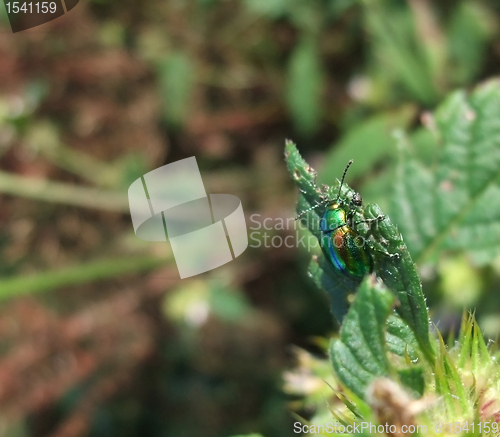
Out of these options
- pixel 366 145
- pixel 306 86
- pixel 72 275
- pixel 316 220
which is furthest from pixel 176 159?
pixel 316 220

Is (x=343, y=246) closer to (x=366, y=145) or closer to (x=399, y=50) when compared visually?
(x=366, y=145)

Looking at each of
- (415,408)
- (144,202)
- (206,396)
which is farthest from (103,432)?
(415,408)

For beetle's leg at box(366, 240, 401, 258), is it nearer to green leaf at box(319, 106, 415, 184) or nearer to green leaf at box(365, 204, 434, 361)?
green leaf at box(365, 204, 434, 361)

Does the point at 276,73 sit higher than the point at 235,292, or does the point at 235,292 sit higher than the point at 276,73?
the point at 276,73

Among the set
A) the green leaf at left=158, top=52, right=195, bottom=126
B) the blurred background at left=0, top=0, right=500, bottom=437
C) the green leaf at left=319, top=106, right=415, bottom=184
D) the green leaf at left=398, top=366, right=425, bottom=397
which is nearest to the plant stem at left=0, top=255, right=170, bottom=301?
the blurred background at left=0, top=0, right=500, bottom=437

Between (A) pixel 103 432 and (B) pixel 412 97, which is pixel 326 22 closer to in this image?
(B) pixel 412 97

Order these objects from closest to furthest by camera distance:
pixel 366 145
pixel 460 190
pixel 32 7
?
pixel 460 190, pixel 366 145, pixel 32 7

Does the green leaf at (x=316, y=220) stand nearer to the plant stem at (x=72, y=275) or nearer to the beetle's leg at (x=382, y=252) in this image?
the beetle's leg at (x=382, y=252)
